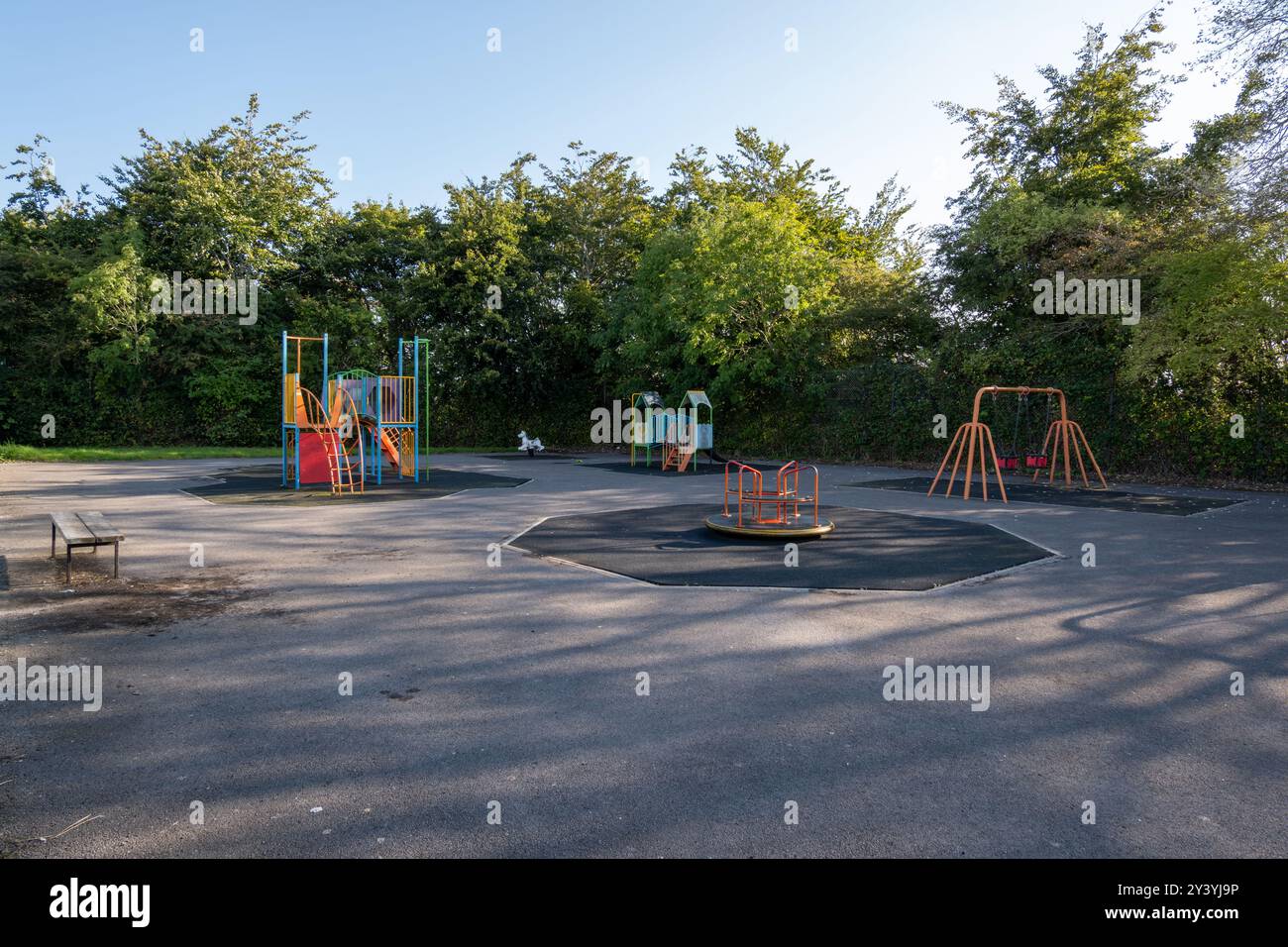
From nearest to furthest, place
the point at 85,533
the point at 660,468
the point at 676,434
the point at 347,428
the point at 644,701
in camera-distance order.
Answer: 1. the point at 644,701
2. the point at 85,533
3. the point at 347,428
4. the point at 676,434
5. the point at 660,468

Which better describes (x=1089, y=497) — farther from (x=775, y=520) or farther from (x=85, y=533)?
(x=85, y=533)

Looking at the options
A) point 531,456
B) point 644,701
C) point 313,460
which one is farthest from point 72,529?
point 531,456

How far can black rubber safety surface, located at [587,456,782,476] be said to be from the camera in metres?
21.0

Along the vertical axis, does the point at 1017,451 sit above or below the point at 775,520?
above

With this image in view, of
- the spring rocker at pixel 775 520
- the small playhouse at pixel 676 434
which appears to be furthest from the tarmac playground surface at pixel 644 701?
the small playhouse at pixel 676 434

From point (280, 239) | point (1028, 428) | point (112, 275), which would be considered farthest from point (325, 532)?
point (280, 239)

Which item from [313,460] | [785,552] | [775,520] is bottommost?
[785,552]

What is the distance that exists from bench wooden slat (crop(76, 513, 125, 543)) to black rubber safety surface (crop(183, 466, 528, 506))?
5.21 metres

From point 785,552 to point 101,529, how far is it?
6988 millimetres

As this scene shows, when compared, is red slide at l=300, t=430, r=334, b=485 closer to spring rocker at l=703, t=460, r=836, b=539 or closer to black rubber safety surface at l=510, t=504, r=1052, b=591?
black rubber safety surface at l=510, t=504, r=1052, b=591

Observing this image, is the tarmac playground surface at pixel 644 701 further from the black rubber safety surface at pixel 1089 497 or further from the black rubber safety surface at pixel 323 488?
the black rubber safety surface at pixel 323 488

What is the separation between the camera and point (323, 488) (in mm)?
16188

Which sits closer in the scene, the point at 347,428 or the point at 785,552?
Result: the point at 785,552

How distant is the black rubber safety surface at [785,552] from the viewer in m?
7.84
